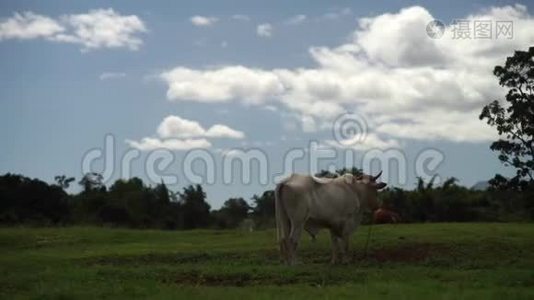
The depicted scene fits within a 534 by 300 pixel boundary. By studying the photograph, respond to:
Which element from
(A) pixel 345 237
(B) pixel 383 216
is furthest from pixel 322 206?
(B) pixel 383 216

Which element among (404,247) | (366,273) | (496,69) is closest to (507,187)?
(496,69)

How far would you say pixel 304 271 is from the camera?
17141mm

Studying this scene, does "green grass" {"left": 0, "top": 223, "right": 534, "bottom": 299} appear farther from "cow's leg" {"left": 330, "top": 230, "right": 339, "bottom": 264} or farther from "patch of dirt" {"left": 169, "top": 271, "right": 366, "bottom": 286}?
"cow's leg" {"left": 330, "top": 230, "right": 339, "bottom": 264}

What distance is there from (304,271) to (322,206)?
4.18 meters

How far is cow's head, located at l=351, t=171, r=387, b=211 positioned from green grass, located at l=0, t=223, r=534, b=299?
1.68 meters

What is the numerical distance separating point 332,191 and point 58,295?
9.75 metres

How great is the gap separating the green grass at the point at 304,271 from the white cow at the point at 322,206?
707 millimetres

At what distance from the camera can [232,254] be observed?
2416 cm

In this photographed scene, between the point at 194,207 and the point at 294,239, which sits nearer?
the point at 294,239

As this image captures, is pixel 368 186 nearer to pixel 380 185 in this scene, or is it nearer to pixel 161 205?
pixel 380 185

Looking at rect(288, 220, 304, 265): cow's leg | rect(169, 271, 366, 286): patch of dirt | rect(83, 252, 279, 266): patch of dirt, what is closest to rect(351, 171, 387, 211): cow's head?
rect(288, 220, 304, 265): cow's leg

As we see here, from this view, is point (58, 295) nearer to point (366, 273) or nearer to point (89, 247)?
point (366, 273)

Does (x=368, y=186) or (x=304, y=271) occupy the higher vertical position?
(x=368, y=186)

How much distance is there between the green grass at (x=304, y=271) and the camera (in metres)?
14.0
